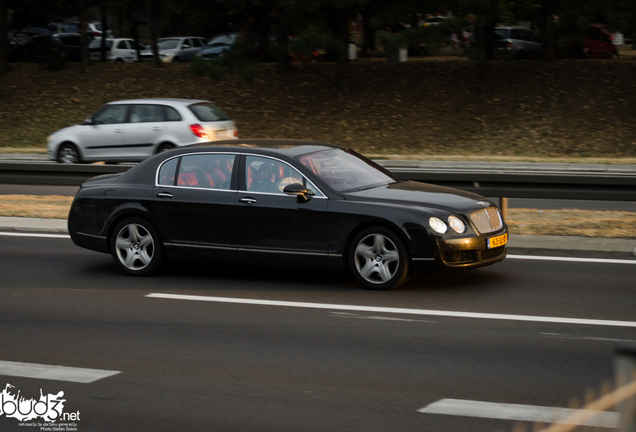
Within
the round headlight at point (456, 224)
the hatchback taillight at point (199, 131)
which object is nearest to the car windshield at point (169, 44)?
the hatchback taillight at point (199, 131)

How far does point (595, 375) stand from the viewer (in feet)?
18.2

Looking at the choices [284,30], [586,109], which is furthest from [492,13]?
[284,30]

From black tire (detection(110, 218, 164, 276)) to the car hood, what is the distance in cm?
219

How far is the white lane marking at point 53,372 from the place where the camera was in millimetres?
5672

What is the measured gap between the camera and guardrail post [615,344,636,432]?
2.12 m

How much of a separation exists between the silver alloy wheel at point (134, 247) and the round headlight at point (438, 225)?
9.99 ft

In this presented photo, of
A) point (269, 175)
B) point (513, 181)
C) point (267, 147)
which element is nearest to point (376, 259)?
point (269, 175)

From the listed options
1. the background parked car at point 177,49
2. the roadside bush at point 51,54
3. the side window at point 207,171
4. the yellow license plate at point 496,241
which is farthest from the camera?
the background parked car at point 177,49

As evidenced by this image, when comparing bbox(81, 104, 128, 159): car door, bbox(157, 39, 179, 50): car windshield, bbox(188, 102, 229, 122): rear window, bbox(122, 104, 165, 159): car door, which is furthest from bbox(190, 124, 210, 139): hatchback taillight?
bbox(157, 39, 179, 50): car windshield

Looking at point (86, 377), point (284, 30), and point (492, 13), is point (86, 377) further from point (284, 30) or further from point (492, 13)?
point (284, 30)

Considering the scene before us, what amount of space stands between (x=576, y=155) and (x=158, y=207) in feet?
55.6

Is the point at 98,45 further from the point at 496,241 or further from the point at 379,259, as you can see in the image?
the point at 496,241

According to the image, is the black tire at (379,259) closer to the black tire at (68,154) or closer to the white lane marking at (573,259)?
the white lane marking at (573,259)

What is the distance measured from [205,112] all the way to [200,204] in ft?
34.5
